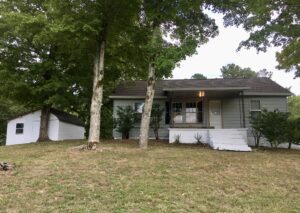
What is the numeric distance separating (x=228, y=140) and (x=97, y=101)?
6.86m

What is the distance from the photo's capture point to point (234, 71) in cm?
5078

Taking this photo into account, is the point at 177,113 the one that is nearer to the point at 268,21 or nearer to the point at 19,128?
the point at 268,21

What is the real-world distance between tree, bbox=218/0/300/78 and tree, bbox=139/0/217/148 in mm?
→ 1235

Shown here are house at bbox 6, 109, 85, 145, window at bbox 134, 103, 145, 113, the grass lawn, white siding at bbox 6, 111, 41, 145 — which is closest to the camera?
the grass lawn

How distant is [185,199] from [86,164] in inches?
148

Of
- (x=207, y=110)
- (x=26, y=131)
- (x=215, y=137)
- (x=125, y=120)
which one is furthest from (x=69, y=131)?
(x=215, y=137)

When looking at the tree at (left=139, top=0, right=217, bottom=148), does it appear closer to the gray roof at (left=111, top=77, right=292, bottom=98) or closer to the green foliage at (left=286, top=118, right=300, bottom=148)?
the gray roof at (left=111, top=77, right=292, bottom=98)

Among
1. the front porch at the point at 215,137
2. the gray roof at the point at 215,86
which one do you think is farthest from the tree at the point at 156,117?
the front porch at the point at 215,137

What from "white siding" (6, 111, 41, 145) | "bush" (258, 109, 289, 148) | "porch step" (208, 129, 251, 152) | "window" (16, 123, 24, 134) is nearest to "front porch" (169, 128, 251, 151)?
"porch step" (208, 129, 251, 152)

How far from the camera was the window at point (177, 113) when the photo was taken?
57.2ft

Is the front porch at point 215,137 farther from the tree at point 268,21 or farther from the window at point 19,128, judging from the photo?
the window at point 19,128

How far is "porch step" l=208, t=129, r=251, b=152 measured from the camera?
12.8 m

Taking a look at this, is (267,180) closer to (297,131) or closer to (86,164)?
(86,164)

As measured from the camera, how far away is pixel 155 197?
233 inches
